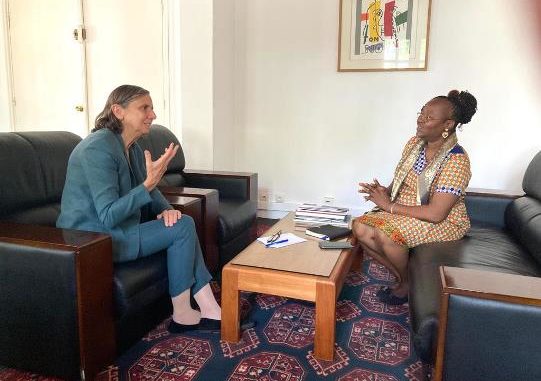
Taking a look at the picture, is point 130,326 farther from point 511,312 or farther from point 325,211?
point 511,312

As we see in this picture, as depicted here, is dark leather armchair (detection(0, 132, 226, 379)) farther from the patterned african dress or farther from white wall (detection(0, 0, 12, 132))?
white wall (detection(0, 0, 12, 132))

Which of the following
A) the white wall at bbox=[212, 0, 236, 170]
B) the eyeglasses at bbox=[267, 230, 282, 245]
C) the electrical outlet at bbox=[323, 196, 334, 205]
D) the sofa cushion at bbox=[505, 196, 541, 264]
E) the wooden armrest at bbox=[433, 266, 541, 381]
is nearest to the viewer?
the wooden armrest at bbox=[433, 266, 541, 381]

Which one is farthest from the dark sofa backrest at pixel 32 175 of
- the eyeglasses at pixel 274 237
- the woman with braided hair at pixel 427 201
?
the woman with braided hair at pixel 427 201

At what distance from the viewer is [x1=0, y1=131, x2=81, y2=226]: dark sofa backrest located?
72.3 inches

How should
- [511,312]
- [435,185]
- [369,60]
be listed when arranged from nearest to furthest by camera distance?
[511,312], [435,185], [369,60]

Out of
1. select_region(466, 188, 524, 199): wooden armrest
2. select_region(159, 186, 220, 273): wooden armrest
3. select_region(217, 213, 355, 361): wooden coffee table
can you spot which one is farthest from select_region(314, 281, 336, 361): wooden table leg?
select_region(466, 188, 524, 199): wooden armrest

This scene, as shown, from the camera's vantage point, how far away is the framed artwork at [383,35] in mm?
3525

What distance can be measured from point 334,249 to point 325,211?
0.51 m

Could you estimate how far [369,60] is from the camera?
3717 mm

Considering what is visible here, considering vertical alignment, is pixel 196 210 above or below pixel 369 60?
below

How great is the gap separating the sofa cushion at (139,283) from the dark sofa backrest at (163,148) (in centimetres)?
110

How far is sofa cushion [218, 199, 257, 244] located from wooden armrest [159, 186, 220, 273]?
5 centimetres

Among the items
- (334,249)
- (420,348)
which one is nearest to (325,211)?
(334,249)

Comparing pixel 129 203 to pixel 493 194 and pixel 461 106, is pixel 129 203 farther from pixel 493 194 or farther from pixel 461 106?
pixel 493 194
